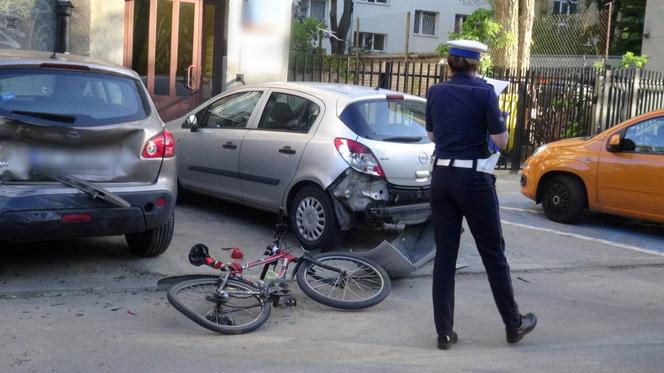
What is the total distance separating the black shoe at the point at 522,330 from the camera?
17.4 feet

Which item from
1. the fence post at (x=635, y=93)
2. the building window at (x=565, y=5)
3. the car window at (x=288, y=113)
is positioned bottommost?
the car window at (x=288, y=113)

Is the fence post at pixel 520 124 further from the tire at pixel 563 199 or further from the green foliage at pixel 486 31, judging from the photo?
the tire at pixel 563 199

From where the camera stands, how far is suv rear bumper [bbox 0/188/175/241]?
5680 mm

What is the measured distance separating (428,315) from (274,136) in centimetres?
279

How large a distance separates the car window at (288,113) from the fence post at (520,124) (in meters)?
6.94

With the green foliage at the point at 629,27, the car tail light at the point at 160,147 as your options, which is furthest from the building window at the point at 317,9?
the car tail light at the point at 160,147

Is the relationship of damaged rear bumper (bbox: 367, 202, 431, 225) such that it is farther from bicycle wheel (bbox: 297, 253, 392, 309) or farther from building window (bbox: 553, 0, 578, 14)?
building window (bbox: 553, 0, 578, 14)

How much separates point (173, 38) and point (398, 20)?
2824 centimetres

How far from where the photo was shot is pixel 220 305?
213 inches

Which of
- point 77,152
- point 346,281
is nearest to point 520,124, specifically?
point 346,281

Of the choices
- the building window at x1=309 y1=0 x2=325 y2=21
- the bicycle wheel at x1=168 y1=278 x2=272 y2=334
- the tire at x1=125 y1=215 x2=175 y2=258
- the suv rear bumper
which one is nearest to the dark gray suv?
the suv rear bumper

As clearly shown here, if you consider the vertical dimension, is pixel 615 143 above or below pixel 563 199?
above

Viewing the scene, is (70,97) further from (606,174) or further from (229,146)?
(606,174)

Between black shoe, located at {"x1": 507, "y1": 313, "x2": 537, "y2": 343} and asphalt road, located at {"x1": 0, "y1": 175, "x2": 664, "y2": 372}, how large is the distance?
0.22 feet
